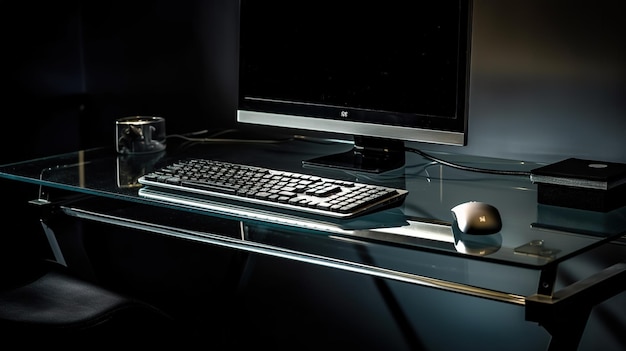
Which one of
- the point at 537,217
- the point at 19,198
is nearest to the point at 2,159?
the point at 19,198

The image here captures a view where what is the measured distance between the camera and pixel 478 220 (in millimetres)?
1436

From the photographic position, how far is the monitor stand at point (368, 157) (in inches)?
73.6

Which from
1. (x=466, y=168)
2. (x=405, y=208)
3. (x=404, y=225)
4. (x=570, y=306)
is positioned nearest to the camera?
(x=570, y=306)

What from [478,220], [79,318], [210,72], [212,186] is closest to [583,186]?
[478,220]

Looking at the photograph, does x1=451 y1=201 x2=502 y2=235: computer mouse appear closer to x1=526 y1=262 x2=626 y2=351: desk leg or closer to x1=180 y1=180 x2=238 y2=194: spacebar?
x1=526 y1=262 x2=626 y2=351: desk leg

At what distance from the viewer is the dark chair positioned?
1.64 metres

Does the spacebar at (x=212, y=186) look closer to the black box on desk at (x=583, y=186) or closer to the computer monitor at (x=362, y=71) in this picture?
the computer monitor at (x=362, y=71)

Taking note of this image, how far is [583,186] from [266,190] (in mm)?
524

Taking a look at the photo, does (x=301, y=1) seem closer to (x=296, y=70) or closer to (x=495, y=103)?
(x=296, y=70)

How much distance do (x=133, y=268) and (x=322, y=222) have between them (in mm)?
1300

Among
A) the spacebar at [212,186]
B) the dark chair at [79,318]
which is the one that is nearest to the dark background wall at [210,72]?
the spacebar at [212,186]

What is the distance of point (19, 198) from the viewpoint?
2.50 meters

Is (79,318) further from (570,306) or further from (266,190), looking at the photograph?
(570,306)

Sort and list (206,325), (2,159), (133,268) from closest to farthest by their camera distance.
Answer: (206,325) < (2,159) < (133,268)
